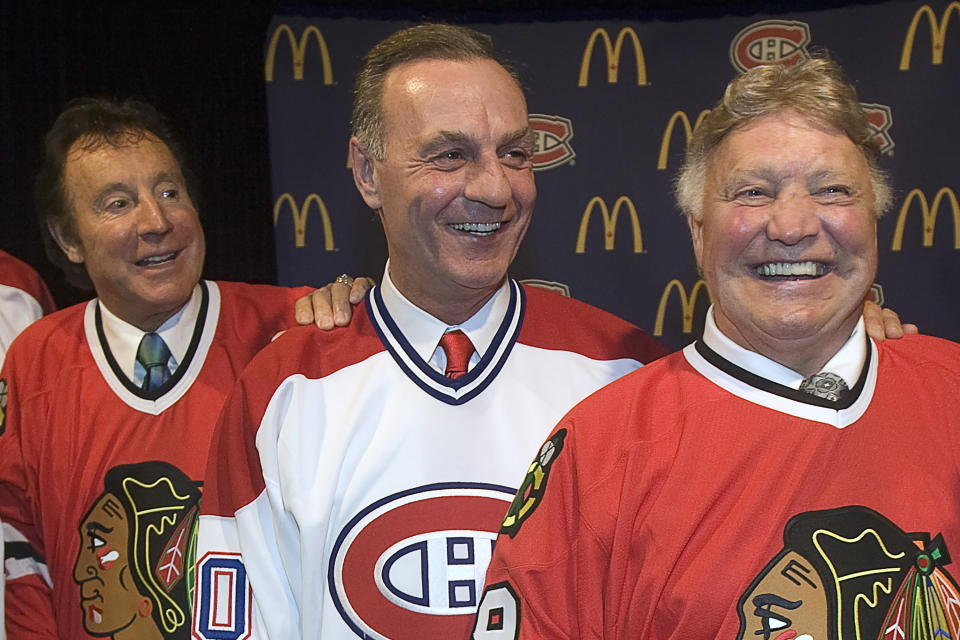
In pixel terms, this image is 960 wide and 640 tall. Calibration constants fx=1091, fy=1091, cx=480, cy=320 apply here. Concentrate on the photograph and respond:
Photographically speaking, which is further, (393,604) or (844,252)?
(393,604)

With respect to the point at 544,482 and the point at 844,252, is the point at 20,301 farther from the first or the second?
the point at 844,252

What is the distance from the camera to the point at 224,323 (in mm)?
2273

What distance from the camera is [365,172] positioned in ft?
6.09

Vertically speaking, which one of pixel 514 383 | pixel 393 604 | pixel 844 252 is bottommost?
pixel 393 604

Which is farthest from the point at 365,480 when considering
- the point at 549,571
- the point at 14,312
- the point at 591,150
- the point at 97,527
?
the point at 591,150

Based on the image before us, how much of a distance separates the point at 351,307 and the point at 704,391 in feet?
2.19

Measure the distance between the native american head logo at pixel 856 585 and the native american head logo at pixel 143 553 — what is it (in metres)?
1.15

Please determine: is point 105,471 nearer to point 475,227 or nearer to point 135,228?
point 135,228

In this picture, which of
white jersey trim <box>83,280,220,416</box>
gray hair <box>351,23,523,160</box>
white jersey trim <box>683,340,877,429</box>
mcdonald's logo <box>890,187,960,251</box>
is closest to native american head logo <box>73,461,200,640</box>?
white jersey trim <box>83,280,220,416</box>

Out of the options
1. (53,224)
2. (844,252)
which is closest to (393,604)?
(844,252)

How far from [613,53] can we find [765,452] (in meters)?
1.95

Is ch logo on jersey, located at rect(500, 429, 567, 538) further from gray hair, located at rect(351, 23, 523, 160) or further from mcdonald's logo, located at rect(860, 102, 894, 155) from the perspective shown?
mcdonald's logo, located at rect(860, 102, 894, 155)

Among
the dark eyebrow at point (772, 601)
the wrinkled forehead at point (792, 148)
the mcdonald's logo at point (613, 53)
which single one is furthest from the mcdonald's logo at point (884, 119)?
the dark eyebrow at point (772, 601)

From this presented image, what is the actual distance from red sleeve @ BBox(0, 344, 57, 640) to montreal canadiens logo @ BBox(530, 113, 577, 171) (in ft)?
5.21
